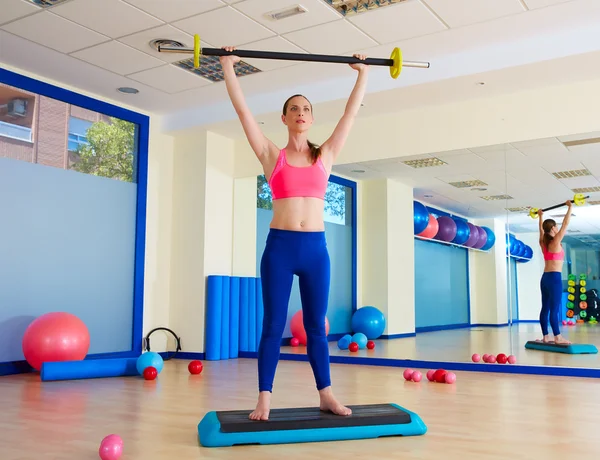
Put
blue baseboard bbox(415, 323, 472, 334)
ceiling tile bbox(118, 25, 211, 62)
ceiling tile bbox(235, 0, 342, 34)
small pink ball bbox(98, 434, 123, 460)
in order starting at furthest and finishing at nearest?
blue baseboard bbox(415, 323, 472, 334)
ceiling tile bbox(118, 25, 211, 62)
ceiling tile bbox(235, 0, 342, 34)
small pink ball bbox(98, 434, 123, 460)

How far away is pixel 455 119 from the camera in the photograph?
6062 millimetres

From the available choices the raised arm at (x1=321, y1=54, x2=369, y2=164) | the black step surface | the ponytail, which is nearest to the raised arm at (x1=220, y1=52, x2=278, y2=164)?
the ponytail

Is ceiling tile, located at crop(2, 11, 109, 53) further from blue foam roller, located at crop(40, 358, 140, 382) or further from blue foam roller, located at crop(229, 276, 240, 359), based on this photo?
blue foam roller, located at crop(229, 276, 240, 359)

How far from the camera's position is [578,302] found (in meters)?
6.23

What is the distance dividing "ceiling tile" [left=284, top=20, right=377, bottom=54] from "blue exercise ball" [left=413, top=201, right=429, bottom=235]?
3172 mm

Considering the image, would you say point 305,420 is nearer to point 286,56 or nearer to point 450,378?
point 286,56

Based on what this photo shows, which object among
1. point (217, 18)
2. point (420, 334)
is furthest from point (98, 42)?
point (420, 334)

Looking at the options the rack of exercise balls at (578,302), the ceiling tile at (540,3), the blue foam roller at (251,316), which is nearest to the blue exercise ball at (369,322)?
the blue foam roller at (251,316)

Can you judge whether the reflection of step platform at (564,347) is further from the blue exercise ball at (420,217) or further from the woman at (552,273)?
the blue exercise ball at (420,217)

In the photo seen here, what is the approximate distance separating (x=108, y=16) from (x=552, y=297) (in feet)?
16.6

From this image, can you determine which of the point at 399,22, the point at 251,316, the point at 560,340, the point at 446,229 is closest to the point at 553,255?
the point at 560,340

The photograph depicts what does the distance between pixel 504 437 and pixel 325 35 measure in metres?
3.50

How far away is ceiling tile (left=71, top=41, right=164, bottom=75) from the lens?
5344 millimetres

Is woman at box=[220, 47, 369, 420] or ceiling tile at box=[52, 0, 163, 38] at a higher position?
ceiling tile at box=[52, 0, 163, 38]
